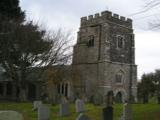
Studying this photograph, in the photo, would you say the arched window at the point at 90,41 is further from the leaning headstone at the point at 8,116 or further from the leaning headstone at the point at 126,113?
the leaning headstone at the point at 8,116

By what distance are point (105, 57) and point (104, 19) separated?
17.9ft

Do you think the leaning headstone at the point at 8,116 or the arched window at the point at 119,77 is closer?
the leaning headstone at the point at 8,116

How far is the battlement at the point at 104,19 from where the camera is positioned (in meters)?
52.6

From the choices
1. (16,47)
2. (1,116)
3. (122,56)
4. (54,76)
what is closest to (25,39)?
(16,47)

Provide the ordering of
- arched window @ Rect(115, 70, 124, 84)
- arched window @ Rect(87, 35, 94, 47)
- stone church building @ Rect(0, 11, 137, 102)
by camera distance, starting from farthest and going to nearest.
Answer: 1. arched window @ Rect(87, 35, 94, 47)
2. arched window @ Rect(115, 70, 124, 84)
3. stone church building @ Rect(0, 11, 137, 102)

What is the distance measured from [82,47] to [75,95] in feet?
23.6

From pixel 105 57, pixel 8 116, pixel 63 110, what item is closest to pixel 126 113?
pixel 63 110

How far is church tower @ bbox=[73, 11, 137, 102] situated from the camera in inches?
2010

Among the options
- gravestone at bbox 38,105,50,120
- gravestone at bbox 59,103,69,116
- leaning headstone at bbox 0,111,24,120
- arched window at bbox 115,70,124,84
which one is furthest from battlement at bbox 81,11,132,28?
leaning headstone at bbox 0,111,24,120

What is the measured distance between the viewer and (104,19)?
5219cm

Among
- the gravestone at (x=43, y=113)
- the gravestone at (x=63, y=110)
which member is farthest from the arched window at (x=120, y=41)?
the gravestone at (x=43, y=113)

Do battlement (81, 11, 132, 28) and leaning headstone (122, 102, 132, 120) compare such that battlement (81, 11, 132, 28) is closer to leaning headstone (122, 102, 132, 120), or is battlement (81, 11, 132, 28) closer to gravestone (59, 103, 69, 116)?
gravestone (59, 103, 69, 116)

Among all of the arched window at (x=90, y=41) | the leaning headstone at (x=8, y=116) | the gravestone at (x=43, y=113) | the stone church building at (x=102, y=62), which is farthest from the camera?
the arched window at (x=90, y=41)

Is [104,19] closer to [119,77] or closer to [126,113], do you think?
[119,77]
